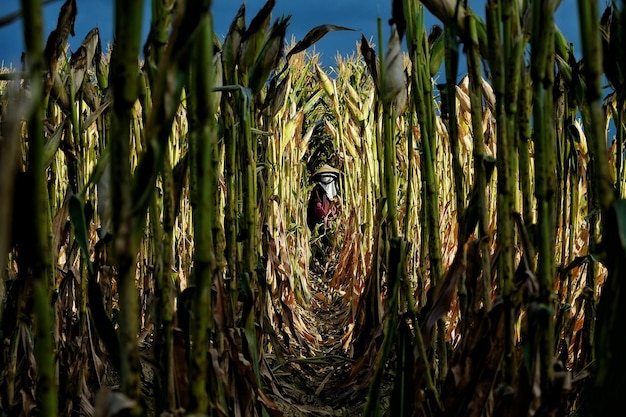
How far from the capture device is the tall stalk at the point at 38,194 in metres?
0.40

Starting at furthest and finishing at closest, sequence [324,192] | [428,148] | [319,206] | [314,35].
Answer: [324,192]
[319,206]
[314,35]
[428,148]

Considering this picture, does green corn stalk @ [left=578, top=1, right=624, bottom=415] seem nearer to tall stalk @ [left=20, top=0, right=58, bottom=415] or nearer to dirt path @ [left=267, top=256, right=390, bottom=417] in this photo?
tall stalk @ [left=20, top=0, right=58, bottom=415]

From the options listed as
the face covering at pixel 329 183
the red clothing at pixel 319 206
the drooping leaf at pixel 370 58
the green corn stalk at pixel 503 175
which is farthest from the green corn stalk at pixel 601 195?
the face covering at pixel 329 183

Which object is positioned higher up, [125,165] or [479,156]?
[479,156]

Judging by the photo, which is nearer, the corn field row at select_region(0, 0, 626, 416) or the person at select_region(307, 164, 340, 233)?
the corn field row at select_region(0, 0, 626, 416)

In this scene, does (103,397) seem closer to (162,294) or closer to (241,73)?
(162,294)

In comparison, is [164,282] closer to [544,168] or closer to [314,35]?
[544,168]

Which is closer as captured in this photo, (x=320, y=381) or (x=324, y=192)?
(x=320, y=381)

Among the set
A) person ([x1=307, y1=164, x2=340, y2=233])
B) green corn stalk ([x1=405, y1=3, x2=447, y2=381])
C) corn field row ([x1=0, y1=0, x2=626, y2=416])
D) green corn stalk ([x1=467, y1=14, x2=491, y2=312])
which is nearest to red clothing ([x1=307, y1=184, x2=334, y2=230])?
person ([x1=307, y1=164, x2=340, y2=233])

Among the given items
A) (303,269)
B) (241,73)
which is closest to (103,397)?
(241,73)

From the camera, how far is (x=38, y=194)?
0.46m

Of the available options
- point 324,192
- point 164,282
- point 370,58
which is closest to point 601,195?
point 164,282

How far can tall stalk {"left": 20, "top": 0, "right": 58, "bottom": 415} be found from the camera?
399 mm

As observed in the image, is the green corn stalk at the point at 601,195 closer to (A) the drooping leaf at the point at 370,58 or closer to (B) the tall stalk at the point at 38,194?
(B) the tall stalk at the point at 38,194
